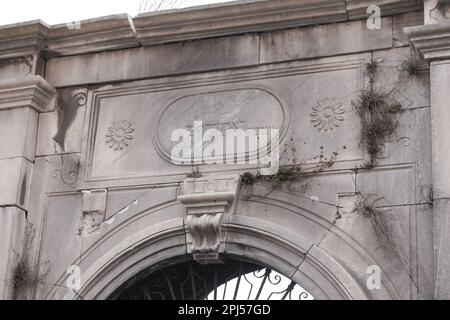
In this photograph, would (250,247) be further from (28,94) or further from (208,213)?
(28,94)

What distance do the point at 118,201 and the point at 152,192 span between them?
0.93 ft

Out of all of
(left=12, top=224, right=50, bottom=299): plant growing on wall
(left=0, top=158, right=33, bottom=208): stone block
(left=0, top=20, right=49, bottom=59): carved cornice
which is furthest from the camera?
(left=0, top=20, right=49, bottom=59): carved cornice

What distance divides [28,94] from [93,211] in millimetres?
1119

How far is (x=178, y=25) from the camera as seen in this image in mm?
8781

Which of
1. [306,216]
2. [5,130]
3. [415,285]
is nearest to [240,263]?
[306,216]

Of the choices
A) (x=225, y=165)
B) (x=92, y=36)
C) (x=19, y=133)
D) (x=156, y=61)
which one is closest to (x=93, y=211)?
(x=19, y=133)

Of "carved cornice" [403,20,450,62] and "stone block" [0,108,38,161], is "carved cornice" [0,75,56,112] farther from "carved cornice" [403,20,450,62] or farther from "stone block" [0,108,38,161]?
"carved cornice" [403,20,450,62]

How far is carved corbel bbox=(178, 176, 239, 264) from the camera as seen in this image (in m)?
8.16

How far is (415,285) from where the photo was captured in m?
7.51

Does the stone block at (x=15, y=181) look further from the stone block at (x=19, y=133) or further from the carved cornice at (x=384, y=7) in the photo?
the carved cornice at (x=384, y=7)

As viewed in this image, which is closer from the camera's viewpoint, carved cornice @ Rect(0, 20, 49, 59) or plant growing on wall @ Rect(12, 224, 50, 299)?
plant growing on wall @ Rect(12, 224, 50, 299)

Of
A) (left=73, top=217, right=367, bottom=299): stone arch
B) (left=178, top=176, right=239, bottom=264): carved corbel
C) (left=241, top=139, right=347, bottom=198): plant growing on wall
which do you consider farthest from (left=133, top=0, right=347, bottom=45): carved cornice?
(left=73, top=217, right=367, bottom=299): stone arch

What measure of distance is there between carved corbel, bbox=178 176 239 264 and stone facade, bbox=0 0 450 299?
0.04ft
